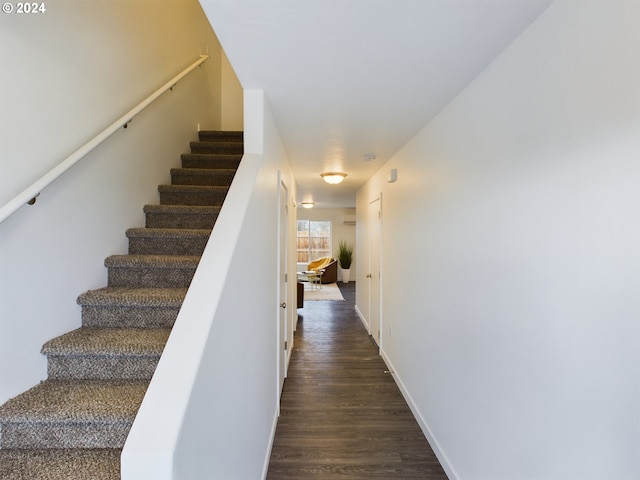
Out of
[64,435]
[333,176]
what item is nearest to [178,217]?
[64,435]

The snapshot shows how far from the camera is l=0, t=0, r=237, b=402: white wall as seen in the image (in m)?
1.28

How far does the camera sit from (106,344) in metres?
1.46

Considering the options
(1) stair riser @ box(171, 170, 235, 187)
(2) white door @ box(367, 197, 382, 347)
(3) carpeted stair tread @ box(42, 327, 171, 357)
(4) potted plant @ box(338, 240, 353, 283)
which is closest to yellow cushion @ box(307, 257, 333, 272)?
(4) potted plant @ box(338, 240, 353, 283)

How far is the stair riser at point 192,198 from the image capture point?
256cm

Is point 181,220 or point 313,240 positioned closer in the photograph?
point 181,220

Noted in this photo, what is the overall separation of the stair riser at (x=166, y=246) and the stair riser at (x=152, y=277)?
225 millimetres

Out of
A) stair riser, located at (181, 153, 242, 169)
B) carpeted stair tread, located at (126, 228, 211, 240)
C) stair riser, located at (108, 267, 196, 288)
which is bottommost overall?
stair riser, located at (108, 267, 196, 288)

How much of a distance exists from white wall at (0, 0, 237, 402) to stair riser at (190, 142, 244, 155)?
69cm

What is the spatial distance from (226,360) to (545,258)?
124 cm

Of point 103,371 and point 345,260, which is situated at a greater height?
point 345,260

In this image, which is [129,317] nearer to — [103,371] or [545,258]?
[103,371]

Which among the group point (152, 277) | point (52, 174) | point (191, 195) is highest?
point (191, 195)

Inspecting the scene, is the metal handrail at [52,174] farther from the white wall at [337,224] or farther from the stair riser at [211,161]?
the white wall at [337,224]

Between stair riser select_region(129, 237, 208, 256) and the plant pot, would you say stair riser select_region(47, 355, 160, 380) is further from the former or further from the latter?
the plant pot
